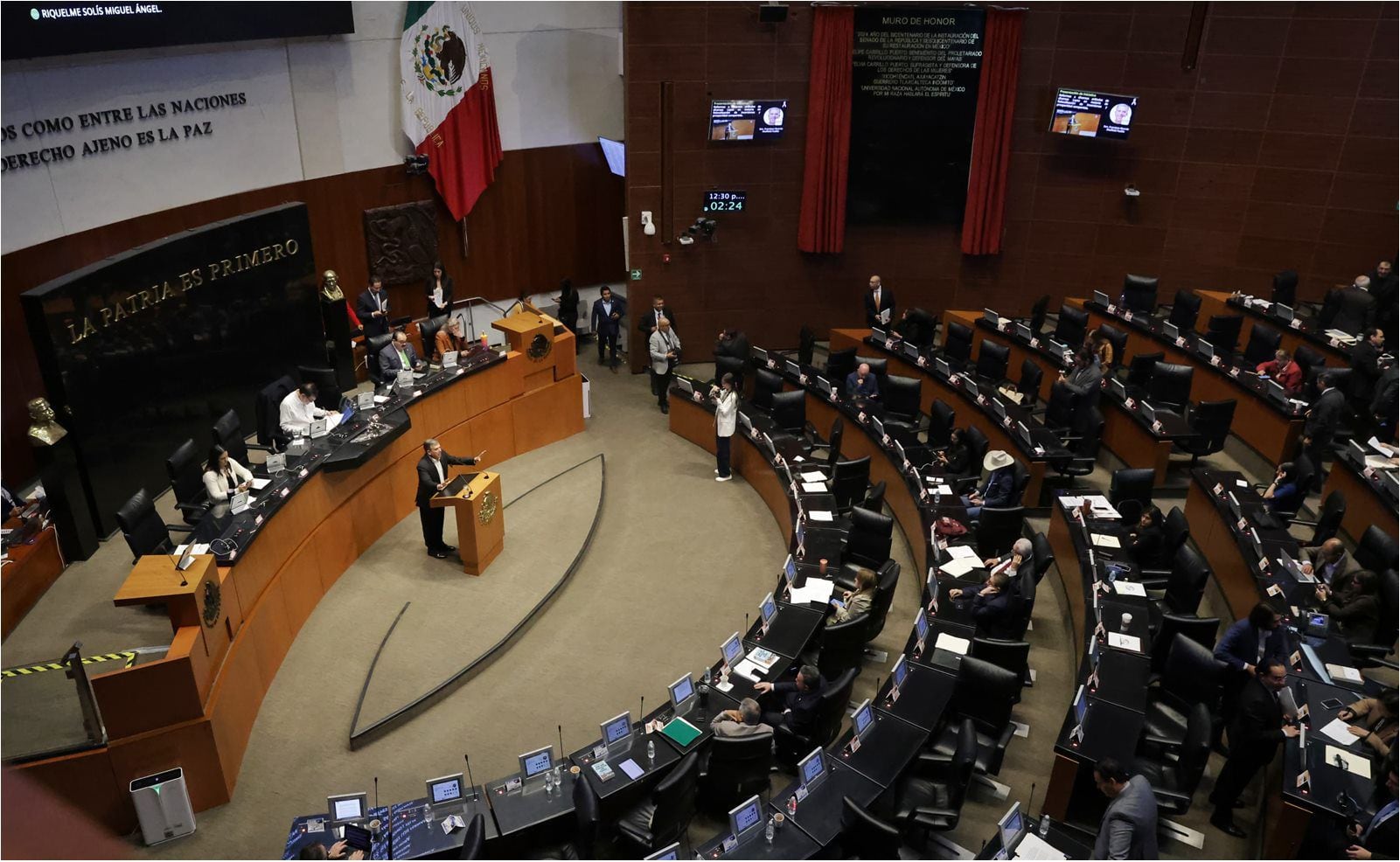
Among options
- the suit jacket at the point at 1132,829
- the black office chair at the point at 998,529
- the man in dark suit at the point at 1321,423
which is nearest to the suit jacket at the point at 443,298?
the black office chair at the point at 998,529

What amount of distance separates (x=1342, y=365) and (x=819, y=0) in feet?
27.9

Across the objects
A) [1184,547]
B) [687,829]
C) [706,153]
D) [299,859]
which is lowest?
[687,829]

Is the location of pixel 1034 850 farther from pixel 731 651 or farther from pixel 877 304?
pixel 877 304

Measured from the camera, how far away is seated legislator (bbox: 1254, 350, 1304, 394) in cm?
1190

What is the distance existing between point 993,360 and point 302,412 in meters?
8.62

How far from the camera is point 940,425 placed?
12086mm

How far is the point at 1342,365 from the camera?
13.0m

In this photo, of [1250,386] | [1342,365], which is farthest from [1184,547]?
[1342,365]

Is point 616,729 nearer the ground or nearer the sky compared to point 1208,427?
nearer the ground

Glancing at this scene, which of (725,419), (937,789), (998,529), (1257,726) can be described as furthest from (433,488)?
(1257,726)

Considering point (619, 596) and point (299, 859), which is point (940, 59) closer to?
point (619, 596)

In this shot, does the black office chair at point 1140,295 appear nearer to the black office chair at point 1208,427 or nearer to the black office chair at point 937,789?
the black office chair at point 1208,427

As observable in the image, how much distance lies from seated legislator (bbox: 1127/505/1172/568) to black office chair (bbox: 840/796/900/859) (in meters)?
4.32

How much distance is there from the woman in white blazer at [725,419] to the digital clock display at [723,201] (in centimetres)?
389
